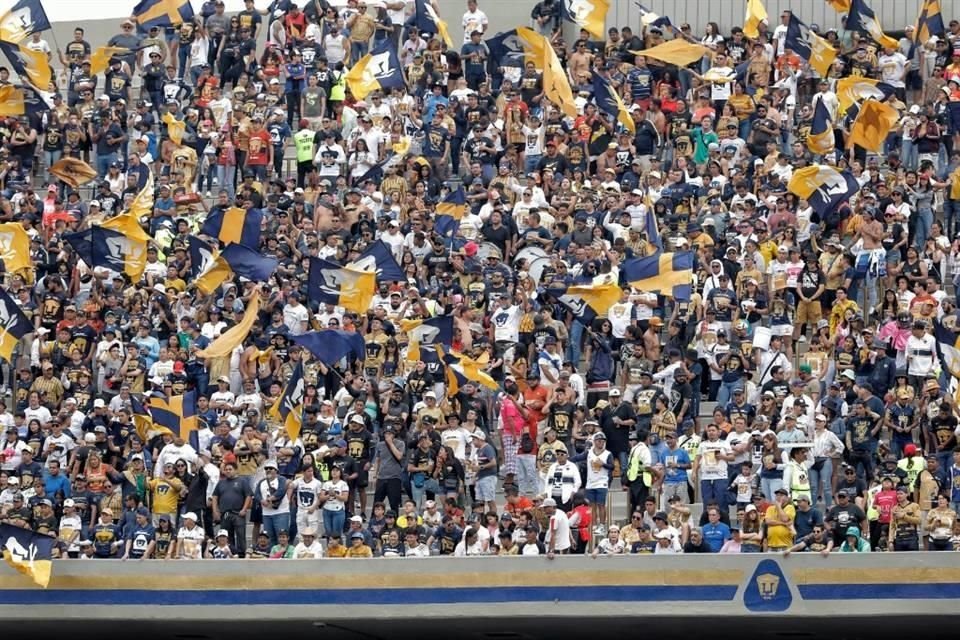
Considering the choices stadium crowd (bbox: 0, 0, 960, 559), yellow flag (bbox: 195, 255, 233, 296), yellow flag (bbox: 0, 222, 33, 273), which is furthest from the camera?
yellow flag (bbox: 0, 222, 33, 273)

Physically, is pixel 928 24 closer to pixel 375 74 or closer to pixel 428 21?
pixel 428 21

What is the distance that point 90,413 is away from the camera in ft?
107

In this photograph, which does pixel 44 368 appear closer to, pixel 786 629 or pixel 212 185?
pixel 212 185

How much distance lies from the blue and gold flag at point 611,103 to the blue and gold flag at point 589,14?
2.67 metres

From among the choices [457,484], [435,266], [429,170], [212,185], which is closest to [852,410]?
[457,484]

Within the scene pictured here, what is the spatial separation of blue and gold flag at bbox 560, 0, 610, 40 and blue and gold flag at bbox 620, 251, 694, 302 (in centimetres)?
782

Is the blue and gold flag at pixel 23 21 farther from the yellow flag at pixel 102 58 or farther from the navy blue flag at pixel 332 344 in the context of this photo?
the navy blue flag at pixel 332 344

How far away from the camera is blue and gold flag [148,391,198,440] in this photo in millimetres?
31875

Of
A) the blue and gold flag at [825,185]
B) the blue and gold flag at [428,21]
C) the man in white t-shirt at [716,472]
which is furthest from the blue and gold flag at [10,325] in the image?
the blue and gold flag at [825,185]

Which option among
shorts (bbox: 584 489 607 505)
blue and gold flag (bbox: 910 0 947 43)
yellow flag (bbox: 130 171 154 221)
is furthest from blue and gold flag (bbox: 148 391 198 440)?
blue and gold flag (bbox: 910 0 947 43)

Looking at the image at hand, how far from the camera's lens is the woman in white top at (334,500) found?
99.0 ft

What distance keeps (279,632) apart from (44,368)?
471 centimetres

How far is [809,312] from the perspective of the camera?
32.3 m

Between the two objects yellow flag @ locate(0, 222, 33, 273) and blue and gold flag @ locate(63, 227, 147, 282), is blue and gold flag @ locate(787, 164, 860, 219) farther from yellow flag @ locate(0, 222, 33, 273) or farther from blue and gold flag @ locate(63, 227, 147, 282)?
yellow flag @ locate(0, 222, 33, 273)
